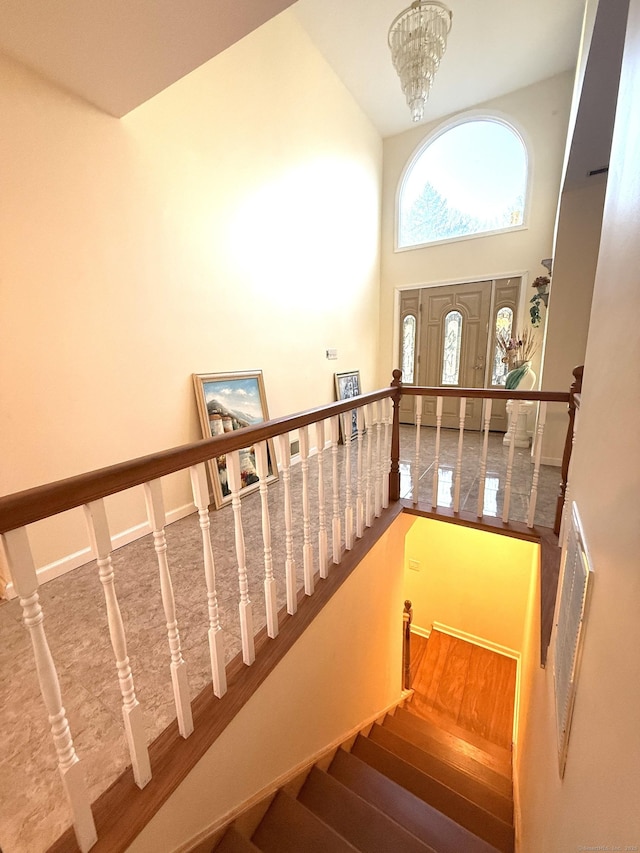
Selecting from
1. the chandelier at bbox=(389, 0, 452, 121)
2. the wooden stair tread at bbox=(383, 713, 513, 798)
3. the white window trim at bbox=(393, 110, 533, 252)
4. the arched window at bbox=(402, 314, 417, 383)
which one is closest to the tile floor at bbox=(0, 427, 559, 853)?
the wooden stair tread at bbox=(383, 713, 513, 798)

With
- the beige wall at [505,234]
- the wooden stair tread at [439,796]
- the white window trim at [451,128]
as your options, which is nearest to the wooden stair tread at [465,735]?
the wooden stair tread at [439,796]

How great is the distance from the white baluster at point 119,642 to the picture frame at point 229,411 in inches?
63.9

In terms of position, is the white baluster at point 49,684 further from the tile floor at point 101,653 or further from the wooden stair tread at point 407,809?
the wooden stair tread at point 407,809

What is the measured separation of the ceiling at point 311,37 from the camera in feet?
4.22

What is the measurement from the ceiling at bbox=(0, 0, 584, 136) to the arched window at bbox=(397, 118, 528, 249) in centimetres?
36

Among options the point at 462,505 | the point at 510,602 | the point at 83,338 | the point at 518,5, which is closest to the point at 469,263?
the point at 518,5

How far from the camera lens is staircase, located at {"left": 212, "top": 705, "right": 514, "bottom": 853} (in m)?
1.34

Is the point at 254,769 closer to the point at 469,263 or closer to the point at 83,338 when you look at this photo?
the point at 83,338

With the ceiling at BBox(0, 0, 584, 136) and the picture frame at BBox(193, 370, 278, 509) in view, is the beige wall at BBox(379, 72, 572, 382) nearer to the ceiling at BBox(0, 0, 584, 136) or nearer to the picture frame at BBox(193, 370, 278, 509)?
the ceiling at BBox(0, 0, 584, 136)

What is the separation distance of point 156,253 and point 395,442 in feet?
6.87

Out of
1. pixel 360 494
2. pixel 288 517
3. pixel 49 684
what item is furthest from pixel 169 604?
pixel 360 494

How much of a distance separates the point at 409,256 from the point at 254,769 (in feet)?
17.9

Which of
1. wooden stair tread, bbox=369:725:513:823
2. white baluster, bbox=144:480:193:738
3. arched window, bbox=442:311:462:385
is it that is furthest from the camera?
arched window, bbox=442:311:462:385

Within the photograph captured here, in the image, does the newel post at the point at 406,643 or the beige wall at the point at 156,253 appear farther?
the newel post at the point at 406,643
